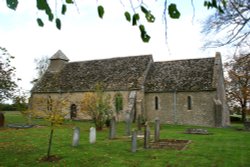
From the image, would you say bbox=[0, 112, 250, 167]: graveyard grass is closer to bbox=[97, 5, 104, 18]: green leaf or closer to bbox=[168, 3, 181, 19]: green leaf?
bbox=[97, 5, 104, 18]: green leaf

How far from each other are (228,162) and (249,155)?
7.28 ft

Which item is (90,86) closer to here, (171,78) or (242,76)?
(171,78)

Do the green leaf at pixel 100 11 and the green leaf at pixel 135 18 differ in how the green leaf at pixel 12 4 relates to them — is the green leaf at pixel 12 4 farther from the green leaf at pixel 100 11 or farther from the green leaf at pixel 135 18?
the green leaf at pixel 135 18

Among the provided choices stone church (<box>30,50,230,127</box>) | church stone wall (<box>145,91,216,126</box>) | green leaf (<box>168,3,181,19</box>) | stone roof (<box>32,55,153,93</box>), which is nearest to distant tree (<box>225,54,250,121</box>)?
stone church (<box>30,50,230,127</box>)

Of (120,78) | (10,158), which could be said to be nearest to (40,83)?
(120,78)

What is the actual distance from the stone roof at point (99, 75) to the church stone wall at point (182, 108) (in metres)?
3.14

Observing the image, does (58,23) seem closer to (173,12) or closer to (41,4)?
(41,4)

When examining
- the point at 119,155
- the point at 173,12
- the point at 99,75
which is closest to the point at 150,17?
the point at 173,12

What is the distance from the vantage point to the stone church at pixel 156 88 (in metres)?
33.5

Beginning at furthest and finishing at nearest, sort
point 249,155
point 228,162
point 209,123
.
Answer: point 209,123
point 249,155
point 228,162

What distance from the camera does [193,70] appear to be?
1431 inches

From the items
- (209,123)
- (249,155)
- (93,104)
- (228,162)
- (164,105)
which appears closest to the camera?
(228,162)

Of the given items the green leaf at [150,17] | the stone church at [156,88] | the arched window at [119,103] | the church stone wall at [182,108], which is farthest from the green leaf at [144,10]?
the arched window at [119,103]

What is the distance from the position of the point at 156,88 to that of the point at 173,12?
109 feet
